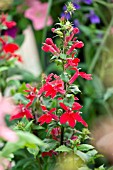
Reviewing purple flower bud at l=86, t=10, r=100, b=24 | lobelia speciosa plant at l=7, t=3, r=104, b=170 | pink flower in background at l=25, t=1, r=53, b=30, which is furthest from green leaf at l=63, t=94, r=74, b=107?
pink flower in background at l=25, t=1, r=53, b=30

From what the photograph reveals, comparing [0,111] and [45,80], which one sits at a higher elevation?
[45,80]

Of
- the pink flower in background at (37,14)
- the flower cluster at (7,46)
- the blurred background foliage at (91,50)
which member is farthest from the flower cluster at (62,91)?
the pink flower in background at (37,14)

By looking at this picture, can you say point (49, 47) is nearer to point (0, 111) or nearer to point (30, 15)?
point (0, 111)

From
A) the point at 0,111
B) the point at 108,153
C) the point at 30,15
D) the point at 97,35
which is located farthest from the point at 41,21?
the point at 0,111

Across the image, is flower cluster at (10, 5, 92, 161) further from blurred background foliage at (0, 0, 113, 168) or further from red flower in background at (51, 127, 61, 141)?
blurred background foliage at (0, 0, 113, 168)

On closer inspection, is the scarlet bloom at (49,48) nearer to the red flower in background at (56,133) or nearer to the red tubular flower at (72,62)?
the red tubular flower at (72,62)

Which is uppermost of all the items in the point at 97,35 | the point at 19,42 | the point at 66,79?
the point at 97,35
